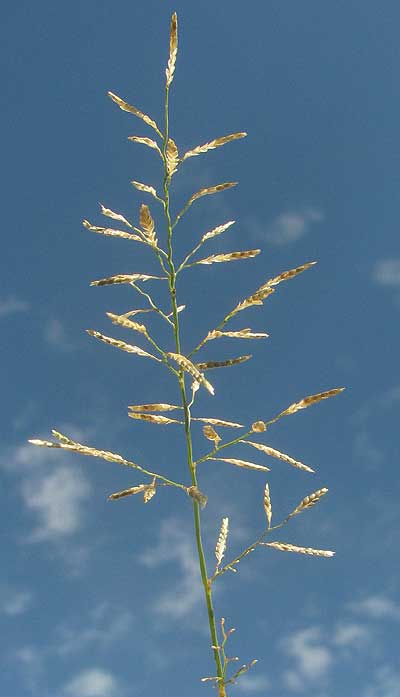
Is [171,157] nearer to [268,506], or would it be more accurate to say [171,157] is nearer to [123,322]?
[123,322]

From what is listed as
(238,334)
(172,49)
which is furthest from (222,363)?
(172,49)

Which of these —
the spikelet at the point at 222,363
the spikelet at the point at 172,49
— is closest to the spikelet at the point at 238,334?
the spikelet at the point at 222,363

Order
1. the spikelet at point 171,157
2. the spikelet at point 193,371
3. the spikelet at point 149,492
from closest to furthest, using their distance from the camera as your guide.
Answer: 1. the spikelet at point 193,371
2. the spikelet at point 149,492
3. the spikelet at point 171,157

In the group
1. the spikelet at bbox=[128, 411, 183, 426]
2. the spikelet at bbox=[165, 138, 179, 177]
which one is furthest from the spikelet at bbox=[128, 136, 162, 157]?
the spikelet at bbox=[128, 411, 183, 426]

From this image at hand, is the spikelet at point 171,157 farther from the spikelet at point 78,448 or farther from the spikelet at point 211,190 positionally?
the spikelet at point 78,448

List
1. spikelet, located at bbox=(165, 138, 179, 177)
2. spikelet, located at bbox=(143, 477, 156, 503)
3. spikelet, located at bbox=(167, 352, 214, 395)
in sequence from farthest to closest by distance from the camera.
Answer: spikelet, located at bbox=(165, 138, 179, 177) < spikelet, located at bbox=(143, 477, 156, 503) < spikelet, located at bbox=(167, 352, 214, 395)

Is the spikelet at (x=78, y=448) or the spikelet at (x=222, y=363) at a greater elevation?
the spikelet at (x=222, y=363)

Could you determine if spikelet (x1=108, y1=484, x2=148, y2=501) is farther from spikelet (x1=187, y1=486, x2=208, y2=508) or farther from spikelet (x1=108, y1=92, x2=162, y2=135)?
spikelet (x1=108, y1=92, x2=162, y2=135)

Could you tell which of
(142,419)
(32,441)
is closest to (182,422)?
(142,419)
